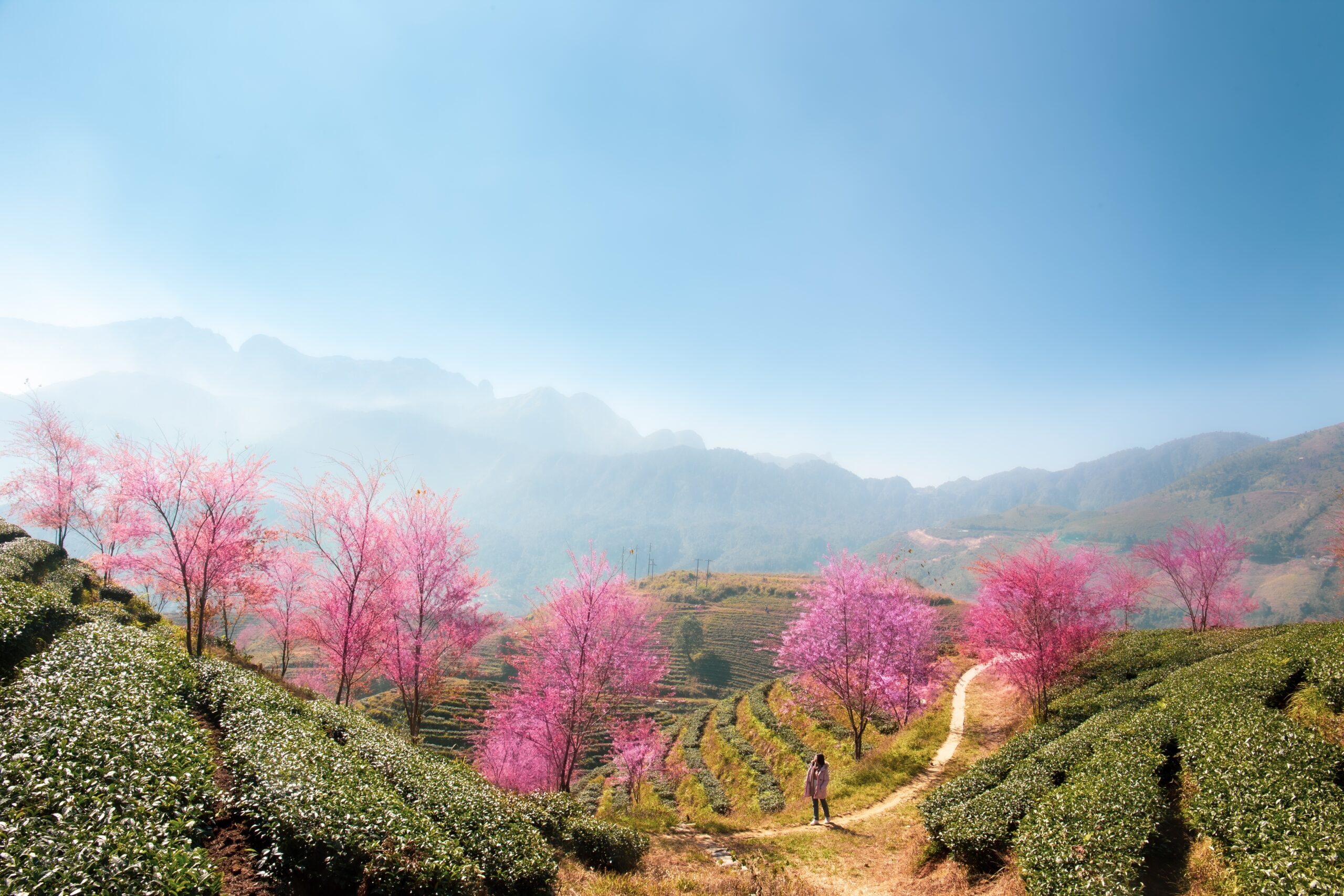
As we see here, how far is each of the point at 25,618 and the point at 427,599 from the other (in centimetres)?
1265

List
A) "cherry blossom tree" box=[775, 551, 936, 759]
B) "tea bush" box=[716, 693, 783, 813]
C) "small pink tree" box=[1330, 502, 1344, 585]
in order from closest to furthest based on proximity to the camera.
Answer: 1. "cherry blossom tree" box=[775, 551, 936, 759]
2. "tea bush" box=[716, 693, 783, 813]
3. "small pink tree" box=[1330, 502, 1344, 585]

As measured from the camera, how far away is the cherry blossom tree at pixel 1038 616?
69.1ft

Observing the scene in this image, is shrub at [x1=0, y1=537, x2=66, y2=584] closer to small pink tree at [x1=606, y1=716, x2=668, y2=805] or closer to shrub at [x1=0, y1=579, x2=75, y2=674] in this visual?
shrub at [x1=0, y1=579, x2=75, y2=674]

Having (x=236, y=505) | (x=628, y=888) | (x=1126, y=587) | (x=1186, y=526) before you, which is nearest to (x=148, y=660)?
(x=628, y=888)

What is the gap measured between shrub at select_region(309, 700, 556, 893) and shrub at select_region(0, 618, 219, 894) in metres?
3.85

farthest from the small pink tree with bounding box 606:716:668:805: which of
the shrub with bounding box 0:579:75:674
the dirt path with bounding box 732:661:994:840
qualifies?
the shrub with bounding box 0:579:75:674

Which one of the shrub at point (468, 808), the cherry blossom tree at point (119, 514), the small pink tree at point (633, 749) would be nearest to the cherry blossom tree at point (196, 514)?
the cherry blossom tree at point (119, 514)

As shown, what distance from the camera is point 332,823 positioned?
7.29 m

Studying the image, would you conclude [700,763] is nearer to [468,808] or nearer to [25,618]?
[468,808]

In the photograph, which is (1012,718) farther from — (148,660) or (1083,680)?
(148,660)

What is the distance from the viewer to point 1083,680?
914 inches

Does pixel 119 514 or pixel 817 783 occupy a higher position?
pixel 119 514

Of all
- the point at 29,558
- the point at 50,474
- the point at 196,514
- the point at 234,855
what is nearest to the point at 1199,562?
the point at 234,855

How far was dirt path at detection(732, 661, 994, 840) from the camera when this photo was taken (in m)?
17.7
